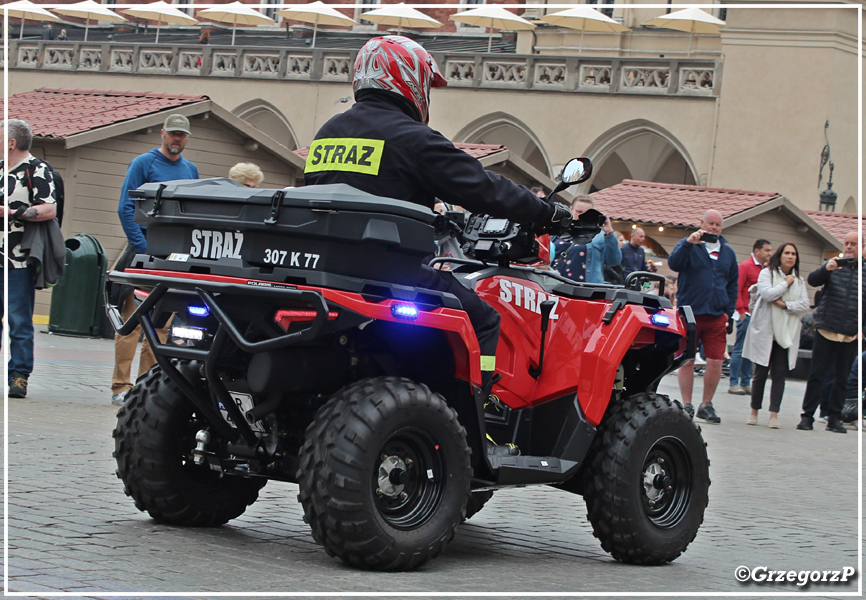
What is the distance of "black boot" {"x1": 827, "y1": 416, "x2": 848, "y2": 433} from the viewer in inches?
532

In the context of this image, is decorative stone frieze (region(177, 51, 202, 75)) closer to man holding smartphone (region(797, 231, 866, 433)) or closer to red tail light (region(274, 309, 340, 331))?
man holding smartphone (region(797, 231, 866, 433))

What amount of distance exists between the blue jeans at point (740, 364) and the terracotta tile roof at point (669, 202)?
6.20m

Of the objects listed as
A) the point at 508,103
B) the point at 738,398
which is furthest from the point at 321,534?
the point at 508,103

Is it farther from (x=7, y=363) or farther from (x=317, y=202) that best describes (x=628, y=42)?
(x=317, y=202)

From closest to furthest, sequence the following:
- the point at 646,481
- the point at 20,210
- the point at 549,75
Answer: the point at 646,481, the point at 20,210, the point at 549,75

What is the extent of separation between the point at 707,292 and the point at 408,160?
26.5 feet

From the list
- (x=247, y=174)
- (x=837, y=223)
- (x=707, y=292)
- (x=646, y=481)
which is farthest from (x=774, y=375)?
(x=837, y=223)

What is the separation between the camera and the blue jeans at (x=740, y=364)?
17797 millimetres

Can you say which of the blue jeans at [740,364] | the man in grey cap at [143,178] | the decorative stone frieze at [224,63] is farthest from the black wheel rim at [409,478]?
the decorative stone frieze at [224,63]

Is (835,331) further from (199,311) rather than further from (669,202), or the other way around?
(669,202)

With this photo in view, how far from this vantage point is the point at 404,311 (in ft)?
15.7

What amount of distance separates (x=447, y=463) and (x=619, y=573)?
913 mm

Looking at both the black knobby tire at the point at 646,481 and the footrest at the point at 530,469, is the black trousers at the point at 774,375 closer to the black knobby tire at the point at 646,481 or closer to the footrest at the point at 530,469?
the black knobby tire at the point at 646,481

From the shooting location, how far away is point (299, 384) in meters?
4.89
